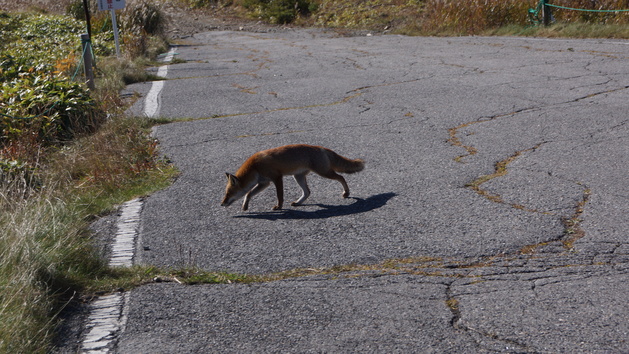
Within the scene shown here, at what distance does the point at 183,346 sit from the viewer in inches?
137

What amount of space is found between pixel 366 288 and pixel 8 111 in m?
7.29

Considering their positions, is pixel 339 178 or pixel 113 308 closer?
pixel 113 308

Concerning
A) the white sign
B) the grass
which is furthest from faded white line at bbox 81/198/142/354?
the white sign

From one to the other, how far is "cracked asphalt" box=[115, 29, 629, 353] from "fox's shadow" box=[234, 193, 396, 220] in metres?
0.03

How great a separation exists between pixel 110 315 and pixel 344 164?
305 centimetres

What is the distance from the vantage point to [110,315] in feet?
12.7

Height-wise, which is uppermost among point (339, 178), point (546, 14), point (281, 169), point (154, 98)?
point (281, 169)

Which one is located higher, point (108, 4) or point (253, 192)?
point (108, 4)

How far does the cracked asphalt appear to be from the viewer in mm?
3584

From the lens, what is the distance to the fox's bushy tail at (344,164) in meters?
6.39

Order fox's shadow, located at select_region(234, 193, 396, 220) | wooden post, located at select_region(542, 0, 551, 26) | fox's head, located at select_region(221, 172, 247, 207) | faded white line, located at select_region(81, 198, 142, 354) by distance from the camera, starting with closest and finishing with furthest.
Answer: faded white line, located at select_region(81, 198, 142, 354)
fox's shadow, located at select_region(234, 193, 396, 220)
fox's head, located at select_region(221, 172, 247, 207)
wooden post, located at select_region(542, 0, 551, 26)

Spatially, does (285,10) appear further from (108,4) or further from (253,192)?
(253,192)

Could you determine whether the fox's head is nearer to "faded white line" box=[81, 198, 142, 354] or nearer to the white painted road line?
the white painted road line

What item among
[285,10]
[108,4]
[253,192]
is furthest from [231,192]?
[285,10]
